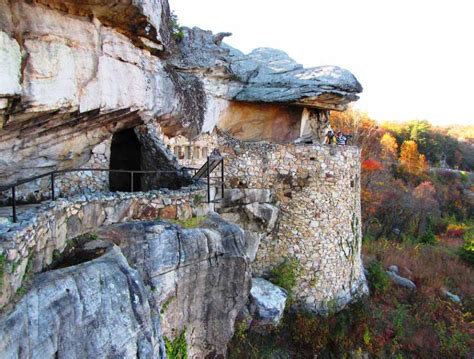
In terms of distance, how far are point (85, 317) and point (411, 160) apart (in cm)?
3108

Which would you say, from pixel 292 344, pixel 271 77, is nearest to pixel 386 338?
pixel 292 344

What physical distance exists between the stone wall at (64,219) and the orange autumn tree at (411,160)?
26246 millimetres

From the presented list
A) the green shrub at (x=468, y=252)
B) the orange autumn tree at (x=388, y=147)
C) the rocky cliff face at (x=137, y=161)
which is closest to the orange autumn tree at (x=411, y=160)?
the orange autumn tree at (x=388, y=147)

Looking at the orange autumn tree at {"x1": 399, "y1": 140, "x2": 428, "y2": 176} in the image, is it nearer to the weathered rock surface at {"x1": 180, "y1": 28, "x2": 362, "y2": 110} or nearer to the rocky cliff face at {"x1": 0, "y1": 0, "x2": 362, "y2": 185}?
the weathered rock surface at {"x1": 180, "y1": 28, "x2": 362, "y2": 110}

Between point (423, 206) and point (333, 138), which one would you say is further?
point (423, 206)

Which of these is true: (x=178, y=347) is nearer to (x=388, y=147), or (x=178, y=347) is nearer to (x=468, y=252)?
(x=468, y=252)

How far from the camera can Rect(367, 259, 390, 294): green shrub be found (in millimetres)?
13336

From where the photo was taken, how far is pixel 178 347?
6387 millimetres

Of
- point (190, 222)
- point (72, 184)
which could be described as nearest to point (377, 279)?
point (190, 222)

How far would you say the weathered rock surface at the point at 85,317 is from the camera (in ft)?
11.3

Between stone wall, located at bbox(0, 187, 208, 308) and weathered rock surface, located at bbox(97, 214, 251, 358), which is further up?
stone wall, located at bbox(0, 187, 208, 308)

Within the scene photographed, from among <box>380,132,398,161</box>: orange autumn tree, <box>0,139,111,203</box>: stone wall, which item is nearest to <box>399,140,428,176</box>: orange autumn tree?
<box>380,132,398,161</box>: orange autumn tree

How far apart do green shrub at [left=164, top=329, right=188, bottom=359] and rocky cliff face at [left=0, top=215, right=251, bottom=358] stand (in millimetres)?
96

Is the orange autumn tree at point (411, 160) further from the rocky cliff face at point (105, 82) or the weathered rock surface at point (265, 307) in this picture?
the weathered rock surface at point (265, 307)
